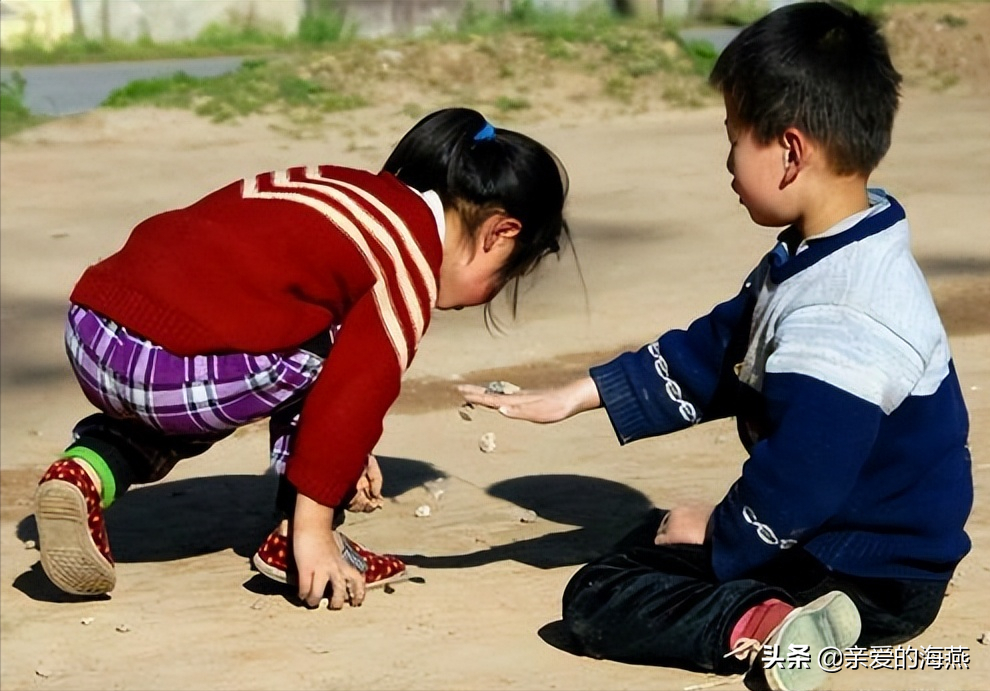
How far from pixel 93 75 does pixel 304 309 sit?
29.2 ft

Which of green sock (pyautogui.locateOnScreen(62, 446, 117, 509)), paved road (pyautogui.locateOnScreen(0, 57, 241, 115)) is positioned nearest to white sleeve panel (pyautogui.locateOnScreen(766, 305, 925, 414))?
green sock (pyautogui.locateOnScreen(62, 446, 117, 509))

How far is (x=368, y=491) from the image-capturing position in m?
3.47

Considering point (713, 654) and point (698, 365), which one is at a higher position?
point (698, 365)

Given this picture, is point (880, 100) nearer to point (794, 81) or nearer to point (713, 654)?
point (794, 81)

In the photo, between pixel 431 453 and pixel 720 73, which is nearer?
pixel 720 73

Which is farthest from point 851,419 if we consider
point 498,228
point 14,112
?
point 14,112

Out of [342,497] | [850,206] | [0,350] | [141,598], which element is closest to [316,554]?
[342,497]

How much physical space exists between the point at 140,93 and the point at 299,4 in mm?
4210

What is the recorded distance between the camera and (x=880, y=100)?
2486 mm

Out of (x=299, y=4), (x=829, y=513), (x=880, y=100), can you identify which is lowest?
(x=299, y=4)

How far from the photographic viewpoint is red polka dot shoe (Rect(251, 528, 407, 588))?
9.80 ft

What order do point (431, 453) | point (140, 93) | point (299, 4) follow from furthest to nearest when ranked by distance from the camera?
point (299, 4) < point (140, 93) < point (431, 453)

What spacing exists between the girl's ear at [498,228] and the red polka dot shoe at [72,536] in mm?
894

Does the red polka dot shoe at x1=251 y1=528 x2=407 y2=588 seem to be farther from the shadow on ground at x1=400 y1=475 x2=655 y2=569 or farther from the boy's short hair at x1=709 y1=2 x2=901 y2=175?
the boy's short hair at x1=709 y1=2 x2=901 y2=175
